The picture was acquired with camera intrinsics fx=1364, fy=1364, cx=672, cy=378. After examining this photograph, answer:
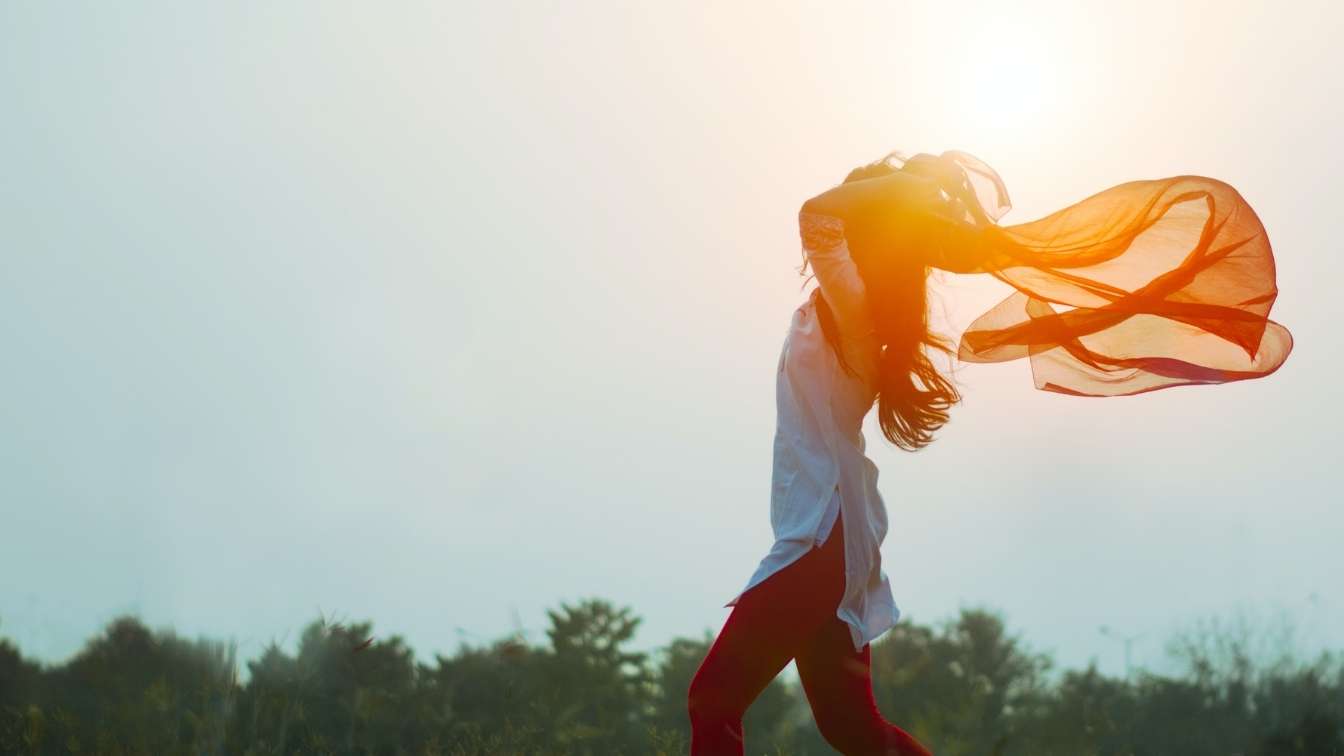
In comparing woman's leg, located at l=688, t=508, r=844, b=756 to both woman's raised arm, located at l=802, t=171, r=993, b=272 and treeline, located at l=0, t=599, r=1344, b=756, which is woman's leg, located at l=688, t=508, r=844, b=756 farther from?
treeline, located at l=0, t=599, r=1344, b=756

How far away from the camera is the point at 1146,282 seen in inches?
170

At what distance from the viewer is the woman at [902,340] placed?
3688 mm

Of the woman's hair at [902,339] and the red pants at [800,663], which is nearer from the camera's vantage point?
the red pants at [800,663]

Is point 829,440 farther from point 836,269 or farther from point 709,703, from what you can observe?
Result: point 709,703

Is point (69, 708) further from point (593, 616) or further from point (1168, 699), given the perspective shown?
point (1168, 699)

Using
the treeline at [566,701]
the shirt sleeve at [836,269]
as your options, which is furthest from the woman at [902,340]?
the treeline at [566,701]

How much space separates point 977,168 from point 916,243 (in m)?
0.58

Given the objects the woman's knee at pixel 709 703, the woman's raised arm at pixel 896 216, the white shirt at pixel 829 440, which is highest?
the woman's raised arm at pixel 896 216

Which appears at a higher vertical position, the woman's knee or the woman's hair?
the woman's hair

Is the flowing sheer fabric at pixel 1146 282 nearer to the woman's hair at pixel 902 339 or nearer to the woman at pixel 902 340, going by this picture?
the woman at pixel 902 340

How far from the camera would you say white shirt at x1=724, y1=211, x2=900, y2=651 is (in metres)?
3.71

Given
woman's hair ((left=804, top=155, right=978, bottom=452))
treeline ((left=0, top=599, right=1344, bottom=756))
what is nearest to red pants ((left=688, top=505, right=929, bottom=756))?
woman's hair ((left=804, top=155, right=978, bottom=452))

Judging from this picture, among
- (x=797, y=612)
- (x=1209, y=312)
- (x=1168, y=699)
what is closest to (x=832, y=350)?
(x=797, y=612)

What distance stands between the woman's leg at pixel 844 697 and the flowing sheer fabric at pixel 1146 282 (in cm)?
111
